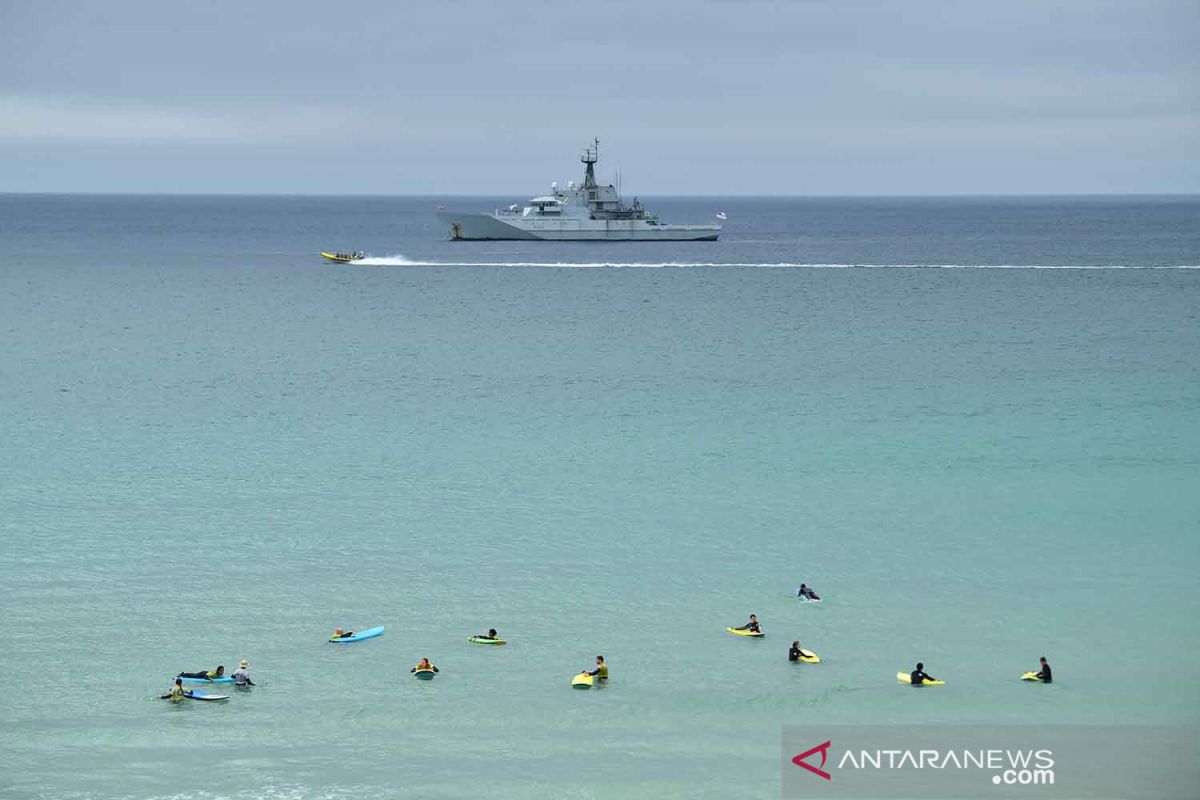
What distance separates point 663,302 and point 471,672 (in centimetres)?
7781

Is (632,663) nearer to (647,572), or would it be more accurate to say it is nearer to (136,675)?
(647,572)

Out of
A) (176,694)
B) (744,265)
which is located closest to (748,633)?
(176,694)

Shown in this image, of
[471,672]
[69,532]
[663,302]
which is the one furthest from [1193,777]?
[663,302]

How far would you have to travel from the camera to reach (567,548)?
42.3m

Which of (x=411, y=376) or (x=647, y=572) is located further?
(x=411, y=376)

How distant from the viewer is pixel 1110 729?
99.4 feet

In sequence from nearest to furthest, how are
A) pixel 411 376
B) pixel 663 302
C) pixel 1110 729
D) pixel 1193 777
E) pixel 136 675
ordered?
pixel 1193 777, pixel 1110 729, pixel 136 675, pixel 411 376, pixel 663 302

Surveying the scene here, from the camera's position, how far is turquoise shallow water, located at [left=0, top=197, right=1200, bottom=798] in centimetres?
3019
